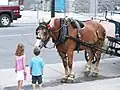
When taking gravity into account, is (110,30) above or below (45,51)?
above

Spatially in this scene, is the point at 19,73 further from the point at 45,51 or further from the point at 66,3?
the point at 66,3

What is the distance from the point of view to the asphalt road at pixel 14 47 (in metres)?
13.9

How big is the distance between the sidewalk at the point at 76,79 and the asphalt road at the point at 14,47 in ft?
2.78

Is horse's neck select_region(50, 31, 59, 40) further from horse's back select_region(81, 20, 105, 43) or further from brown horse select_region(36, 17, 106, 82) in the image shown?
horse's back select_region(81, 20, 105, 43)

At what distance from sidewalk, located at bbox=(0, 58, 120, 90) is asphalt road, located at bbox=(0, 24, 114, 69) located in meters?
0.85

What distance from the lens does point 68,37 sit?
10633mm

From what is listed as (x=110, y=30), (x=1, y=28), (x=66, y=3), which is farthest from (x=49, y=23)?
(x=66, y=3)

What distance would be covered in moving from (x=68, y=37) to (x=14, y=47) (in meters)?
6.15

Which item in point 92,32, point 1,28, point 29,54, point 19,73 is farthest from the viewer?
point 1,28

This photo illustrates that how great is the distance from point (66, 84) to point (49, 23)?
1.61 metres

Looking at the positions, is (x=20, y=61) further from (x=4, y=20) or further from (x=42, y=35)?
(x=4, y=20)

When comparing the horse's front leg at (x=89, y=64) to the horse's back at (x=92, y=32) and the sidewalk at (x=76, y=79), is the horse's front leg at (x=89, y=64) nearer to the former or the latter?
Result: the sidewalk at (x=76, y=79)

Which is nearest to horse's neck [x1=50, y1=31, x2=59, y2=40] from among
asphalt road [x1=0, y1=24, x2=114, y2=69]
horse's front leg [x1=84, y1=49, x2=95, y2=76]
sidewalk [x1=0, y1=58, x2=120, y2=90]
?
sidewalk [x1=0, y1=58, x2=120, y2=90]

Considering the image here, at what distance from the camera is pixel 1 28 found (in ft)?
76.2
